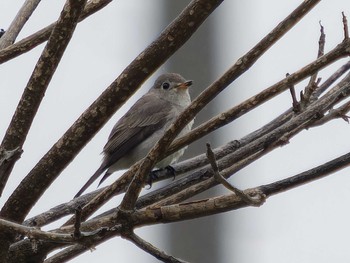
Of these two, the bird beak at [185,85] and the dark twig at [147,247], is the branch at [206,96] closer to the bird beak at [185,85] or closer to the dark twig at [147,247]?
the dark twig at [147,247]

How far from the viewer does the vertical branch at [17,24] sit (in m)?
3.54

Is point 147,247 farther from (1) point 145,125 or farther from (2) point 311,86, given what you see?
(1) point 145,125

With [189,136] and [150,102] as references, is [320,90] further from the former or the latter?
[150,102]

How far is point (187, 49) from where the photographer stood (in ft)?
29.9

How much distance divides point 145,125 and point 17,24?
12.3 ft

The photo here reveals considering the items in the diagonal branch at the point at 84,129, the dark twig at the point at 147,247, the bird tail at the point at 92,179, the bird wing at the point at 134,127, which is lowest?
the dark twig at the point at 147,247

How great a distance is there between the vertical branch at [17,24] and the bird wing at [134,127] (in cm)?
319

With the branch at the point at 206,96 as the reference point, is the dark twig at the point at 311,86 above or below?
above

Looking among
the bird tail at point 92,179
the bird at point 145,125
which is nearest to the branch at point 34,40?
the bird tail at point 92,179

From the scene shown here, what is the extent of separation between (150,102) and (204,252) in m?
1.84

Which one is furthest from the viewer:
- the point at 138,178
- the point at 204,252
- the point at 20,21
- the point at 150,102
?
the point at 204,252

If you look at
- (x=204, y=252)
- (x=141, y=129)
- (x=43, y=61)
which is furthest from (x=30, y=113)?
(x=204, y=252)

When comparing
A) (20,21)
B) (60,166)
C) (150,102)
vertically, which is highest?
(150,102)

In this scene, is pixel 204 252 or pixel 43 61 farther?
pixel 204 252
